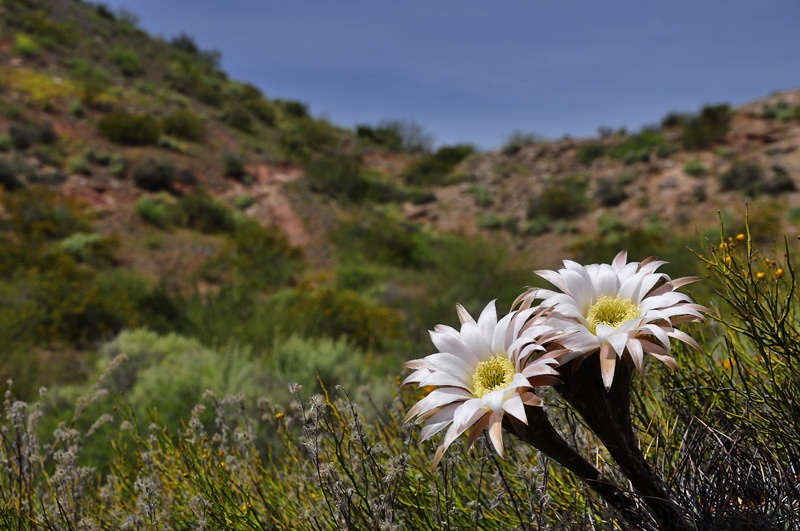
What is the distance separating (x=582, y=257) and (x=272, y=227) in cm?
910

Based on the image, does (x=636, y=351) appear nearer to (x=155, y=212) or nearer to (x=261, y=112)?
(x=155, y=212)

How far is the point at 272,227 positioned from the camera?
15742mm

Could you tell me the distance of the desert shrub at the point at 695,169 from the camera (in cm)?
1894

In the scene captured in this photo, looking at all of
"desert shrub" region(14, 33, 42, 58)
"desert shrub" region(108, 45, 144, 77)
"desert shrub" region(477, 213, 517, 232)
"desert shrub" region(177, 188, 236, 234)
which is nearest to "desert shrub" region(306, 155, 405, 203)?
"desert shrub" region(477, 213, 517, 232)

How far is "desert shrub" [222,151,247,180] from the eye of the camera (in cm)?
1927

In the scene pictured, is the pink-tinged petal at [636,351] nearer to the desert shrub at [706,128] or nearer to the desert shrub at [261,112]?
the desert shrub at [706,128]

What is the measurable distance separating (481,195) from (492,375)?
2284 centimetres

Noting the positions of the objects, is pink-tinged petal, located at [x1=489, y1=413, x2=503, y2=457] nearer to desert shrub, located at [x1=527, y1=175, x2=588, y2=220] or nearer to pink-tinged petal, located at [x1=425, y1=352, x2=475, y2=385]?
pink-tinged petal, located at [x1=425, y1=352, x2=475, y2=385]

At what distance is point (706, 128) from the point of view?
72.5ft

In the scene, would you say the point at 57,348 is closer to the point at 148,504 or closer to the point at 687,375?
the point at 148,504

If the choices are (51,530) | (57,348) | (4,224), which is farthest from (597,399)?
(4,224)

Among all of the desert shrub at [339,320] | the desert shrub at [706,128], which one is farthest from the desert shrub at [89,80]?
the desert shrub at [706,128]

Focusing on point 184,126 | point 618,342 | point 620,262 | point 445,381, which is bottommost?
point 445,381

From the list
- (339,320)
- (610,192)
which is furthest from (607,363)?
(610,192)
